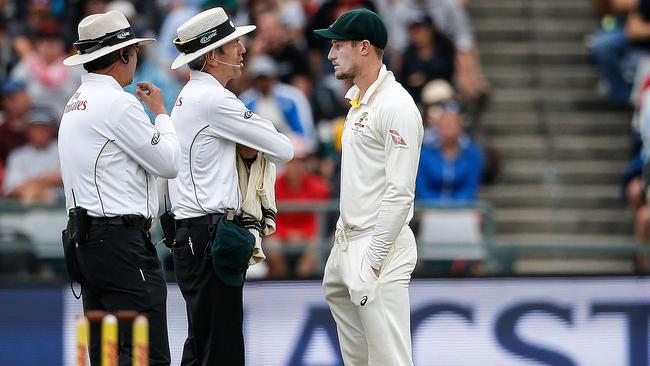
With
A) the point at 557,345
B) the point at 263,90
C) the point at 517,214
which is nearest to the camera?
the point at 557,345

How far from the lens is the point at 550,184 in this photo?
15812 millimetres

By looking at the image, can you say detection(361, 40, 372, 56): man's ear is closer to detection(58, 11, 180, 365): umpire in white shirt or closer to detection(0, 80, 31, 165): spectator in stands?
detection(58, 11, 180, 365): umpire in white shirt

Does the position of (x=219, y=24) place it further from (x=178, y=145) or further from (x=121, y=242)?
(x=121, y=242)

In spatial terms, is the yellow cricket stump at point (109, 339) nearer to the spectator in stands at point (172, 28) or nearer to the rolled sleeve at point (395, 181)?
the rolled sleeve at point (395, 181)

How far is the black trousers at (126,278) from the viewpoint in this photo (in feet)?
26.6

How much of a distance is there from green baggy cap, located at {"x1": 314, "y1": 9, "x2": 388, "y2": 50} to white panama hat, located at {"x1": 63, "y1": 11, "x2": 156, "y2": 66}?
1.12 m

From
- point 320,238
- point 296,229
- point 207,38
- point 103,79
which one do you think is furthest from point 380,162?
point 296,229

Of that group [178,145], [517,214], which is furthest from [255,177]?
[517,214]

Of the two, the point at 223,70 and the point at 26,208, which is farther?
the point at 26,208

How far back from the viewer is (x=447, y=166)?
13586 mm

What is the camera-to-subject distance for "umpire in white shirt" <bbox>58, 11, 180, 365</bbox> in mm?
8062

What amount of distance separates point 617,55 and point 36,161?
629 cm

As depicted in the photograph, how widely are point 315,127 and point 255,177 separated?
630 cm

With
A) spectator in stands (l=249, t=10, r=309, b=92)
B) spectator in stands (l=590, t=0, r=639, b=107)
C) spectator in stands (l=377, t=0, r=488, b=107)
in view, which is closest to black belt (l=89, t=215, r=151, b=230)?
spectator in stands (l=249, t=10, r=309, b=92)
